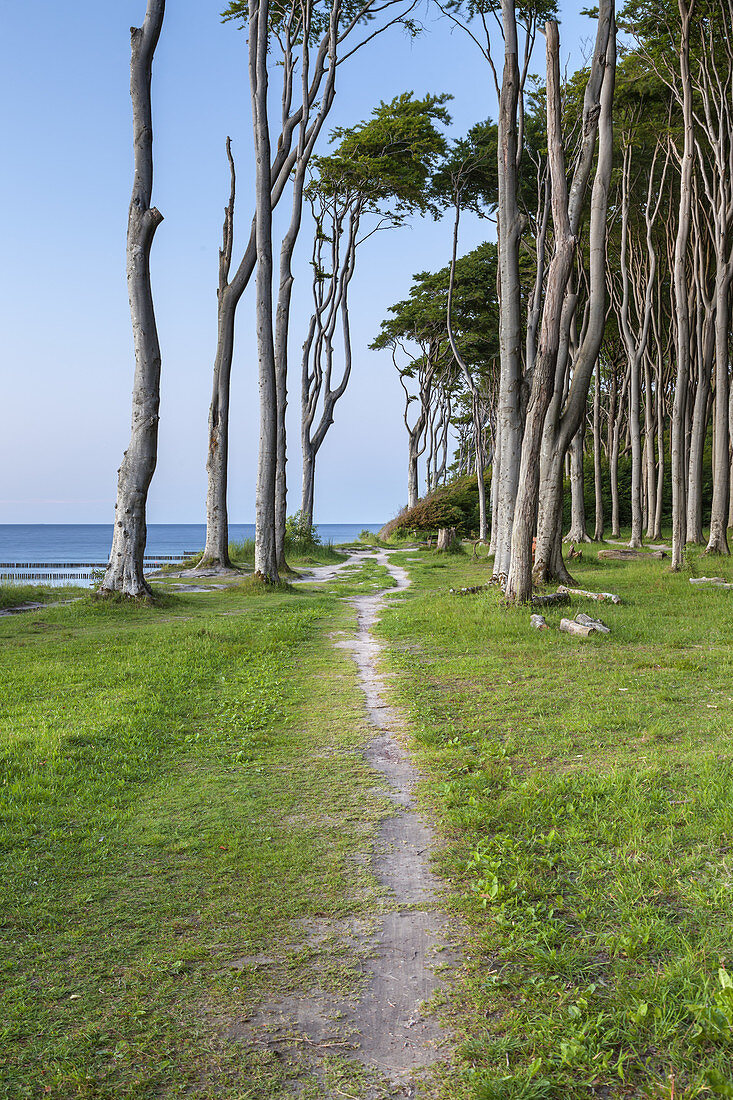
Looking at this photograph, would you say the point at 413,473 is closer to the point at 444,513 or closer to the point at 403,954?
the point at 444,513

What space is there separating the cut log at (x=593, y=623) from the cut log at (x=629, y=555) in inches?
412

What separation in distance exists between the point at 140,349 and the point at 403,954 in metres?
11.3

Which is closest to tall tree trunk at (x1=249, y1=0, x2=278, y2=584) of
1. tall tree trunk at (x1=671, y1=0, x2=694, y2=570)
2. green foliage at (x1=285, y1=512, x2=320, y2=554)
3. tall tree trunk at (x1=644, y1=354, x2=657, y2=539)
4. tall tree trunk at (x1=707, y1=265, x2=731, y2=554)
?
tall tree trunk at (x1=671, y1=0, x2=694, y2=570)

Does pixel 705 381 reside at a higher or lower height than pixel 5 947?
higher

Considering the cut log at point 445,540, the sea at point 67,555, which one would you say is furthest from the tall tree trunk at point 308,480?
A: the cut log at point 445,540

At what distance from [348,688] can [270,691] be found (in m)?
0.74

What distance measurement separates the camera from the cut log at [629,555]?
62.7ft

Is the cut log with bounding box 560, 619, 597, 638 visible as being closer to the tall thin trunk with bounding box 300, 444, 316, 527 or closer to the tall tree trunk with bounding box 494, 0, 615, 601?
the tall tree trunk with bounding box 494, 0, 615, 601

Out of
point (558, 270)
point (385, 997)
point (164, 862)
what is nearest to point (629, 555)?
point (558, 270)

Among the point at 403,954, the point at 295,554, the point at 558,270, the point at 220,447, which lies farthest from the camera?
the point at 295,554

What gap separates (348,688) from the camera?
6.95 meters

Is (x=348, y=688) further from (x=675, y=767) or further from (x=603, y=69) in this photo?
(x=603, y=69)

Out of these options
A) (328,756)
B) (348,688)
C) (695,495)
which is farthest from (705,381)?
(328,756)

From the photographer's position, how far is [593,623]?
893 centimetres
